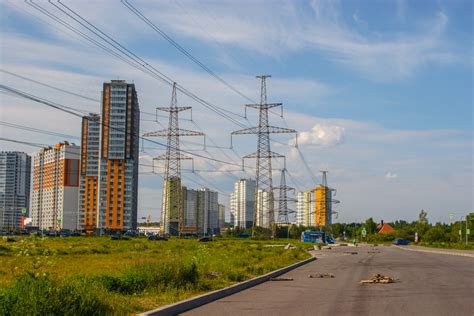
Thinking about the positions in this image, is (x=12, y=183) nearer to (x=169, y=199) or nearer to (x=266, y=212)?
(x=266, y=212)

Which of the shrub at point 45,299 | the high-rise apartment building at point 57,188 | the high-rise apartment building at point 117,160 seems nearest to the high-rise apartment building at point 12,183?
the high-rise apartment building at point 57,188

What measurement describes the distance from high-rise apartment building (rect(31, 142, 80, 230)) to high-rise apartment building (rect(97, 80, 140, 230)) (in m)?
34.0

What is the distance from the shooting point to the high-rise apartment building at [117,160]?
447ft

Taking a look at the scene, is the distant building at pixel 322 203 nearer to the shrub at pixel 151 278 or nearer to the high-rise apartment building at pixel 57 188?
the high-rise apartment building at pixel 57 188

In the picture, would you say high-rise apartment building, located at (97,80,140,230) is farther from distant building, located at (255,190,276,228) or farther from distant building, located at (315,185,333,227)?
distant building, located at (315,185,333,227)

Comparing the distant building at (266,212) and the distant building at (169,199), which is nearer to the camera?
the distant building at (169,199)

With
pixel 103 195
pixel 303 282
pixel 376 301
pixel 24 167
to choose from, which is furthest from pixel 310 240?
pixel 24 167

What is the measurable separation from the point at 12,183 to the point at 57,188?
88.3 feet

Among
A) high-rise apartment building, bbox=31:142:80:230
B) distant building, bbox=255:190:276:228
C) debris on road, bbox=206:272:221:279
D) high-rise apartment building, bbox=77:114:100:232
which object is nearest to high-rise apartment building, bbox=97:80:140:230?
high-rise apartment building, bbox=77:114:100:232

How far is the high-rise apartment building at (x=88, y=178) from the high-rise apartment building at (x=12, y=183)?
4247cm

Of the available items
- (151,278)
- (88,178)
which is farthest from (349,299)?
(88,178)

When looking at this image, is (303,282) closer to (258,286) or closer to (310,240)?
(258,286)

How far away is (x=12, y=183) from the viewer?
195375 mm

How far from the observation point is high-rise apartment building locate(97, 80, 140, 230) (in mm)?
136375
